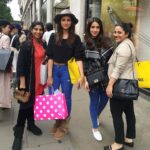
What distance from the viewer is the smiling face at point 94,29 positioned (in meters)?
4.67

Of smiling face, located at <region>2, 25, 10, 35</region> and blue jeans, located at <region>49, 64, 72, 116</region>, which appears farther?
smiling face, located at <region>2, 25, 10, 35</region>

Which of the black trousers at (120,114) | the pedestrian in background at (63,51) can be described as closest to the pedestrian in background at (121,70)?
the black trousers at (120,114)

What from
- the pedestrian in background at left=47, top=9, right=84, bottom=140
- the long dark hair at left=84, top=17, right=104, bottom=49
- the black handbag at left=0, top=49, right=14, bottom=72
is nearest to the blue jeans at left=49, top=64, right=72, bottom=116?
the pedestrian in background at left=47, top=9, right=84, bottom=140

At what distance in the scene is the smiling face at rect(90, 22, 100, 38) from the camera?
15.3 feet

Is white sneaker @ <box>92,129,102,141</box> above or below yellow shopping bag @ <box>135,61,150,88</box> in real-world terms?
below

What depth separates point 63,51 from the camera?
4.59 metres

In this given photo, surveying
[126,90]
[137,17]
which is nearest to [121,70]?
[126,90]

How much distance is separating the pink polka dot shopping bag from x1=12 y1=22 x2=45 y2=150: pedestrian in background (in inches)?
5.3

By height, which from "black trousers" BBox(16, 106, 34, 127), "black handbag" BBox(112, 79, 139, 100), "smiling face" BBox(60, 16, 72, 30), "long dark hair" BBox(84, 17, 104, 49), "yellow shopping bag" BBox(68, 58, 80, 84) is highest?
"smiling face" BBox(60, 16, 72, 30)

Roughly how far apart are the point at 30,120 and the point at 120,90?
1626 millimetres

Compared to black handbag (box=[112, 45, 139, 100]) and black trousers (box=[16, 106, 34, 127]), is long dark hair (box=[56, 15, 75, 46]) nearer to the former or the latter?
black handbag (box=[112, 45, 139, 100])

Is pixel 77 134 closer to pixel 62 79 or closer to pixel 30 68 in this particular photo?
pixel 62 79

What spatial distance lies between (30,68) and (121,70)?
1247 mm

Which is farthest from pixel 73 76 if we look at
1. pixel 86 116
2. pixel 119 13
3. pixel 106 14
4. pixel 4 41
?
pixel 106 14
